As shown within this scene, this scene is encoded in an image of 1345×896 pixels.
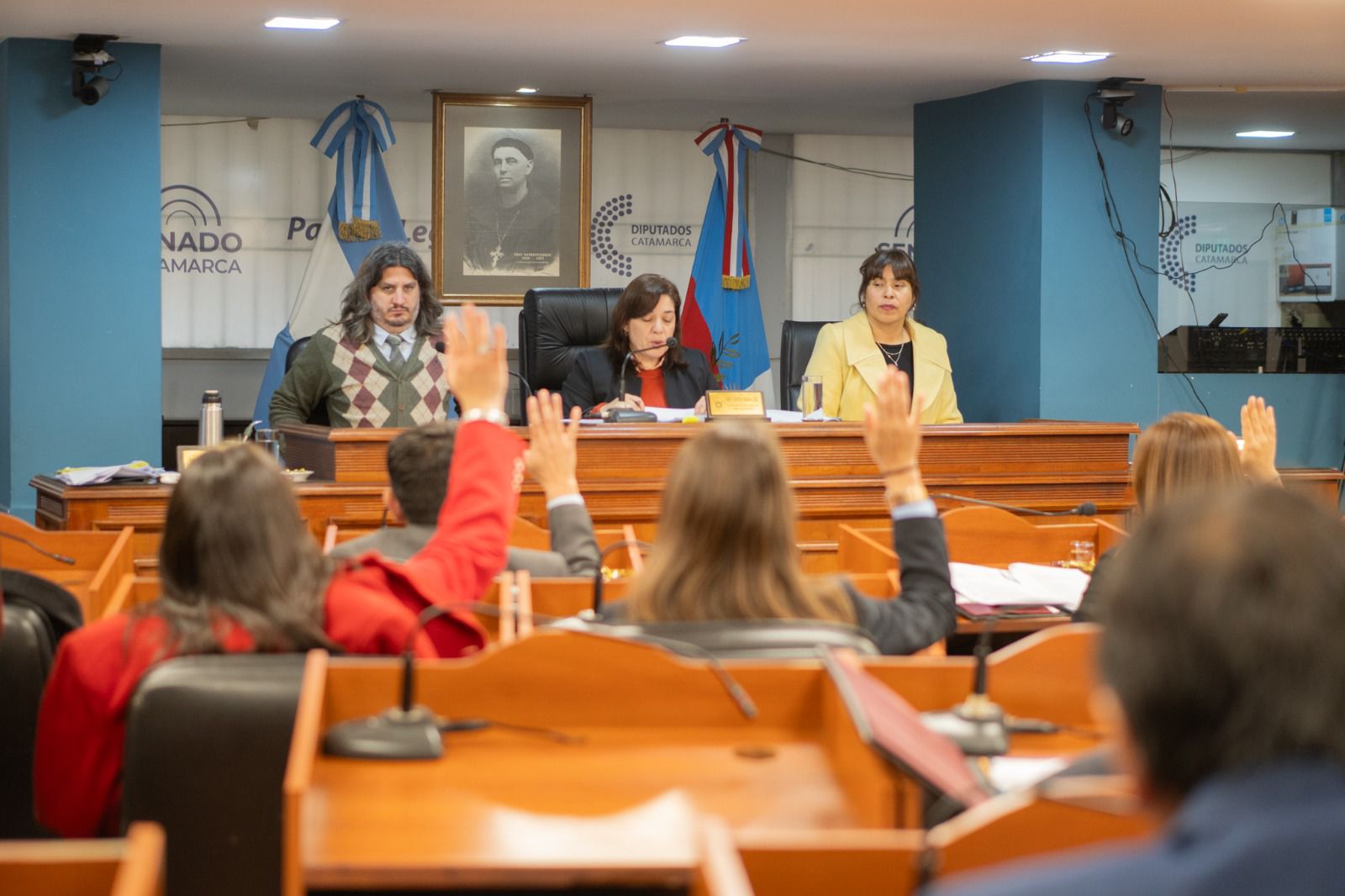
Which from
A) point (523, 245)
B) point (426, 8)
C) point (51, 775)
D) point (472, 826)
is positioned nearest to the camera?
point (472, 826)

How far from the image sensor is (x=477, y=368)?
2.60m

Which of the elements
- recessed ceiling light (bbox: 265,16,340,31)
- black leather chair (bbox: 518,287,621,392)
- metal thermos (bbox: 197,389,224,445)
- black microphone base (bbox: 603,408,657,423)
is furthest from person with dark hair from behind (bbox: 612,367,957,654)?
recessed ceiling light (bbox: 265,16,340,31)

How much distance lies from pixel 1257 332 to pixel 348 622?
7.04 m

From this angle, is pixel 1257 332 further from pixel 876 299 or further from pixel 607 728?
pixel 607 728

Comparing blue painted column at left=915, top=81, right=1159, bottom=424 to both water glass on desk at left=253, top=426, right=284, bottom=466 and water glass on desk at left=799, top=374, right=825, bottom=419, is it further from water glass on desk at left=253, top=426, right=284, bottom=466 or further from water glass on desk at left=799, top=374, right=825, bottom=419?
water glass on desk at left=253, top=426, right=284, bottom=466

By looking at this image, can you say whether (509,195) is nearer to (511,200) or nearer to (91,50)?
(511,200)

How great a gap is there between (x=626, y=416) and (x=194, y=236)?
Answer: 5.15 m

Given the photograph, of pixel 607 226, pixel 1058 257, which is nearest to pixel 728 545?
pixel 1058 257

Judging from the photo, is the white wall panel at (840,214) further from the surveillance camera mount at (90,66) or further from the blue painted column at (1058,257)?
the surveillance camera mount at (90,66)

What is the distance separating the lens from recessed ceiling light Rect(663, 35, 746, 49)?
6.11 meters

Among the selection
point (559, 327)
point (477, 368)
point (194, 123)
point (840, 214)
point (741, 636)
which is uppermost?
point (194, 123)

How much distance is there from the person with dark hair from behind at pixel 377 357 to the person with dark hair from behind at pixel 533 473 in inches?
81.7

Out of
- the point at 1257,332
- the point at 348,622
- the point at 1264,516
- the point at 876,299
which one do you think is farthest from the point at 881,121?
the point at 1264,516

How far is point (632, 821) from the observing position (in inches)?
56.1
